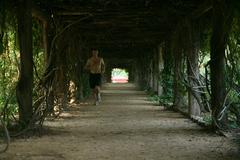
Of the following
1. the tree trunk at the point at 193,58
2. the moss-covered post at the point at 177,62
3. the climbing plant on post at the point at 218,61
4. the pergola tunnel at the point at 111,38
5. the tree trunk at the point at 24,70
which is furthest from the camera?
the moss-covered post at the point at 177,62

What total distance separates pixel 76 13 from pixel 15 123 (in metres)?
3.89

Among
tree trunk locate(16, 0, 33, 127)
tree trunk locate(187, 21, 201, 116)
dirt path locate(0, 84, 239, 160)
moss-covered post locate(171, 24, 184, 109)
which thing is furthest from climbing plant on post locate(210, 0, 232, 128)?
moss-covered post locate(171, 24, 184, 109)

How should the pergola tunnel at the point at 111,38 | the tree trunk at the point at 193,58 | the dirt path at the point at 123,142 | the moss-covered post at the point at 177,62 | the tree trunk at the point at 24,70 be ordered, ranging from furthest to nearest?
the moss-covered post at the point at 177,62
the tree trunk at the point at 193,58
the tree trunk at the point at 24,70
the pergola tunnel at the point at 111,38
the dirt path at the point at 123,142

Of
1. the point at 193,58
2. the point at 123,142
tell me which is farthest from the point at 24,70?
the point at 193,58

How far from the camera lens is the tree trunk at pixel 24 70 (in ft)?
29.3

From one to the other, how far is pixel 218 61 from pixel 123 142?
2.38 meters

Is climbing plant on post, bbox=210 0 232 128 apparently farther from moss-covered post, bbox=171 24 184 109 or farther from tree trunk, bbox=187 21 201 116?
moss-covered post, bbox=171 24 184 109

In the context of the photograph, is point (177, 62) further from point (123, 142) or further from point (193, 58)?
point (123, 142)

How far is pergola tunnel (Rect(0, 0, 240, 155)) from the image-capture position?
28.8 ft

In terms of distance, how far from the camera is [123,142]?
7641 mm

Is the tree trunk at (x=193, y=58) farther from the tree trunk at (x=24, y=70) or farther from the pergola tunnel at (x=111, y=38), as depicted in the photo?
the tree trunk at (x=24, y=70)

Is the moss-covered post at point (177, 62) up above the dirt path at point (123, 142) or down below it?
above

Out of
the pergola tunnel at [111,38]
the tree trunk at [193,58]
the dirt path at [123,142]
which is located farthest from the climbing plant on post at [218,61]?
the tree trunk at [193,58]

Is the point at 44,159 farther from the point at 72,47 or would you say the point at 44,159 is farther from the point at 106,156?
the point at 72,47
